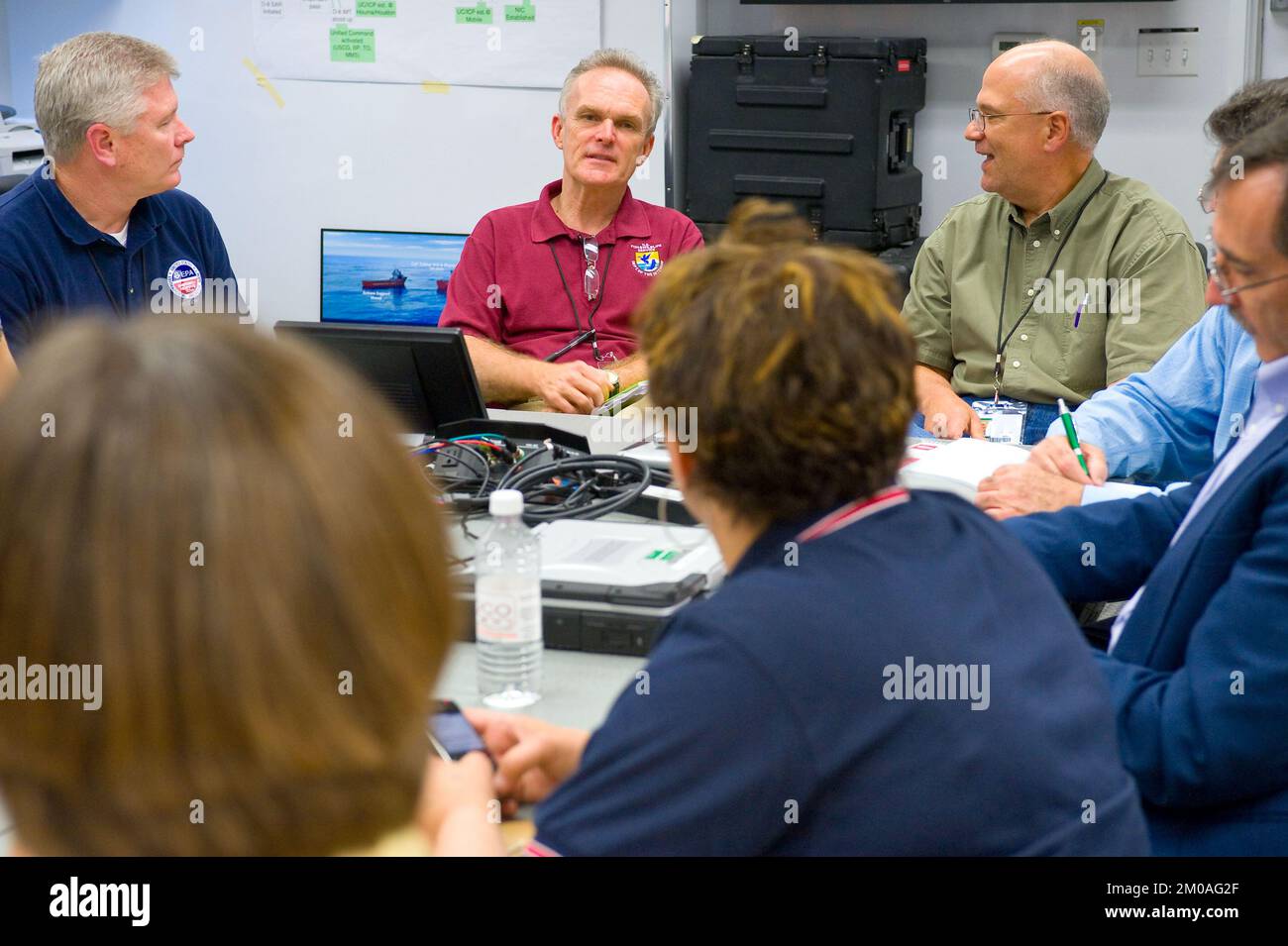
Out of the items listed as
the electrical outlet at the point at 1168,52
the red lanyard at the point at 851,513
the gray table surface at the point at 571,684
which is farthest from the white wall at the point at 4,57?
the red lanyard at the point at 851,513

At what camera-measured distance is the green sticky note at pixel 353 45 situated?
451 cm

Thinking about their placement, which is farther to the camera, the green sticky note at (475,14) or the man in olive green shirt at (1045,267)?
the green sticky note at (475,14)

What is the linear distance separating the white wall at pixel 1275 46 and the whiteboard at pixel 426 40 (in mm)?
1987

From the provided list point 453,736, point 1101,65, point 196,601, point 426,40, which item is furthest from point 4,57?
point 196,601

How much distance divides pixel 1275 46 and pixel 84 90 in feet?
10.6

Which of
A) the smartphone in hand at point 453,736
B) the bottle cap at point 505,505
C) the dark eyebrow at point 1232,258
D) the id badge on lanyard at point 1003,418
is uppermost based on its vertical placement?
the dark eyebrow at point 1232,258

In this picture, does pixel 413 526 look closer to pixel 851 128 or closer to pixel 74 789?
pixel 74 789

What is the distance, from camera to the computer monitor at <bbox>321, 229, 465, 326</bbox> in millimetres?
4469

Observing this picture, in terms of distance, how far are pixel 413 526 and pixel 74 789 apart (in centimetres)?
18

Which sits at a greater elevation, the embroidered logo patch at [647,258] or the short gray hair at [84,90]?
the short gray hair at [84,90]

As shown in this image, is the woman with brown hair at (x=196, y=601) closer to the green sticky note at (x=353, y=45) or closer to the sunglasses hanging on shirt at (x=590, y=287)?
the sunglasses hanging on shirt at (x=590, y=287)

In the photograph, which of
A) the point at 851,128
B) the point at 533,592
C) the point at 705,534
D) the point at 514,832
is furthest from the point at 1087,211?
the point at 514,832

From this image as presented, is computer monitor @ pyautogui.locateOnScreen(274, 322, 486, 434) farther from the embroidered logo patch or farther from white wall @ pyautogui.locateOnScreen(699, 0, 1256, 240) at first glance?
white wall @ pyautogui.locateOnScreen(699, 0, 1256, 240)
